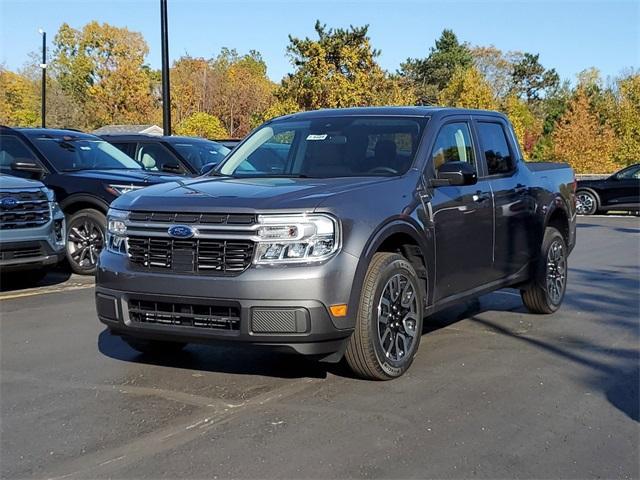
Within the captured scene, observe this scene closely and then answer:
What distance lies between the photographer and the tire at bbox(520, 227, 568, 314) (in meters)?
7.25

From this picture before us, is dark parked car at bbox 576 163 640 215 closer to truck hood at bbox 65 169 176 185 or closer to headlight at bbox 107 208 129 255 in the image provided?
truck hood at bbox 65 169 176 185

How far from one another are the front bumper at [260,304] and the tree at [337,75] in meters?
32.1

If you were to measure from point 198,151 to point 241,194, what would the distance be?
28.2ft

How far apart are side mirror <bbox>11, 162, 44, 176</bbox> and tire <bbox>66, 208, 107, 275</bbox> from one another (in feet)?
2.56

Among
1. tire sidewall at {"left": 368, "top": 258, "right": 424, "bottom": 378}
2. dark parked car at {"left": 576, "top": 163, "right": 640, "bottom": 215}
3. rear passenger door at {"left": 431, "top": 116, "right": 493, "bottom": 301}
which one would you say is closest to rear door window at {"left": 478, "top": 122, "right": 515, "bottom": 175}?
rear passenger door at {"left": 431, "top": 116, "right": 493, "bottom": 301}

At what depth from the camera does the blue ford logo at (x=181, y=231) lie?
461cm

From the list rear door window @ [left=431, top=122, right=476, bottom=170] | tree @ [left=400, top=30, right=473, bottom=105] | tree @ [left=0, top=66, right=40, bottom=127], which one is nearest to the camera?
rear door window @ [left=431, top=122, right=476, bottom=170]

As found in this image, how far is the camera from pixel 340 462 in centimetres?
369

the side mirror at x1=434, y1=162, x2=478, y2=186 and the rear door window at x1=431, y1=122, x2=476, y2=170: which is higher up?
the rear door window at x1=431, y1=122, x2=476, y2=170

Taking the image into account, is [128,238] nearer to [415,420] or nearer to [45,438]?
[45,438]

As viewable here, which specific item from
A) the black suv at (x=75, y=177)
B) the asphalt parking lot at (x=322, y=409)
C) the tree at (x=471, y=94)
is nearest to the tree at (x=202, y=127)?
the tree at (x=471, y=94)

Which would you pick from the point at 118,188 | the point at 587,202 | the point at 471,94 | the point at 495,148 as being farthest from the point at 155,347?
the point at 471,94

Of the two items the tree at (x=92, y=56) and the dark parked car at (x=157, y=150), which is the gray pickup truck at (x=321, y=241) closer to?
the dark parked car at (x=157, y=150)

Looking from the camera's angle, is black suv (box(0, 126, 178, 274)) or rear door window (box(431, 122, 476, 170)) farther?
black suv (box(0, 126, 178, 274))
